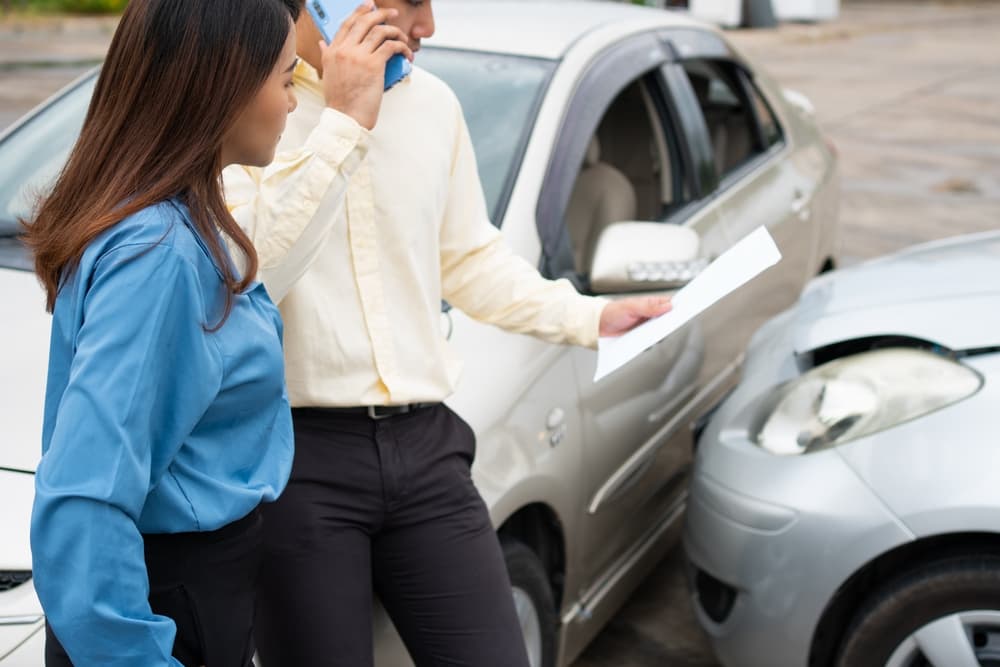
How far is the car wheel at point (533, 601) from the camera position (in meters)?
2.45

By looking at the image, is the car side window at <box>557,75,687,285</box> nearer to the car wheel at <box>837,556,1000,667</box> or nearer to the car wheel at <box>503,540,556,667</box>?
the car wheel at <box>503,540,556,667</box>

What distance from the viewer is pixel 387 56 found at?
67.4 inches

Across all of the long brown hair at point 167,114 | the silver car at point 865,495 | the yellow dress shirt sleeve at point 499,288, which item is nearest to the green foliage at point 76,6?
the silver car at point 865,495

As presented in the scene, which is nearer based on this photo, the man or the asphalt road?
the man

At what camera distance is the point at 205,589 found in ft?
4.68

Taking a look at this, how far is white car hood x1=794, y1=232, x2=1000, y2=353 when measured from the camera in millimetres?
2752

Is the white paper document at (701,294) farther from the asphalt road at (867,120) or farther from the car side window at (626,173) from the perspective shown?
the asphalt road at (867,120)

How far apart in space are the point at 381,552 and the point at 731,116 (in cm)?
289

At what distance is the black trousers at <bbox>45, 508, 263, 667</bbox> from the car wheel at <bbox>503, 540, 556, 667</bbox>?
3.16ft

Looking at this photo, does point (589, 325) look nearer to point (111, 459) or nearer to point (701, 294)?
point (701, 294)

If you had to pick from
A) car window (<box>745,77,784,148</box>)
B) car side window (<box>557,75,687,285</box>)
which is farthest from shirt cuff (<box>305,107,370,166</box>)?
car window (<box>745,77,784,148</box>)

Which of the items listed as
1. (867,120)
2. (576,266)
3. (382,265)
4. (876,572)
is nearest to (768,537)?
(876,572)

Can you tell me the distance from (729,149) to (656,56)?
3.03 feet

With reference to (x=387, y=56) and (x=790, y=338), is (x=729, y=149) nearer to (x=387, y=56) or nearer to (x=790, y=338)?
(x=790, y=338)
